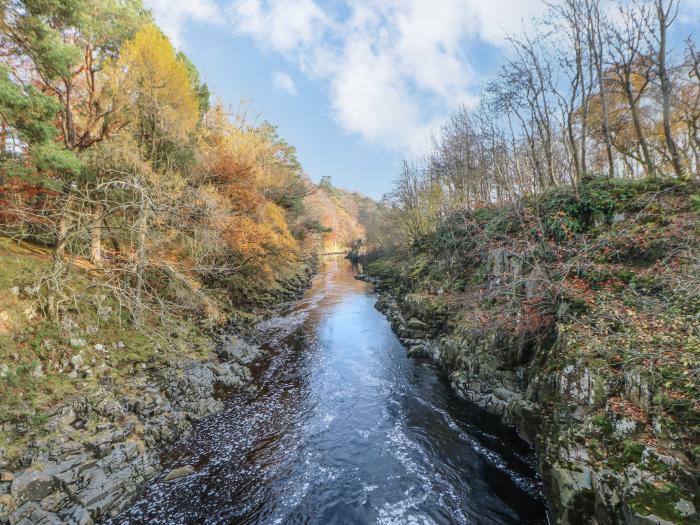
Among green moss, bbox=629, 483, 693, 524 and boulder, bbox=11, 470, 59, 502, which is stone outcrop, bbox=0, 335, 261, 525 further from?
green moss, bbox=629, 483, 693, 524

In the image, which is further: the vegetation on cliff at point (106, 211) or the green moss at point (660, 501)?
the vegetation on cliff at point (106, 211)

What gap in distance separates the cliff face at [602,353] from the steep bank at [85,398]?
8.09 metres

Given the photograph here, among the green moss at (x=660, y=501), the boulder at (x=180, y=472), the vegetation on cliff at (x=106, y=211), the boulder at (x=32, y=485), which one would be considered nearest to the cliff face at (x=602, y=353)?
the green moss at (x=660, y=501)

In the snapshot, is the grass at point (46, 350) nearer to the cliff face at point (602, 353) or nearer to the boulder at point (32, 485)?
the boulder at point (32, 485)

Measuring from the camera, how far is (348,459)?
24.7ft

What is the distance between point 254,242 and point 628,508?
16.8 metres

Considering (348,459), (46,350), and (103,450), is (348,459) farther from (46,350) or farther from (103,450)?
(46,350)

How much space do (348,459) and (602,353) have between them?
19.8 feet

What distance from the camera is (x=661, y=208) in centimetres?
876

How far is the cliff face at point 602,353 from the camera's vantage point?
4.62 metres

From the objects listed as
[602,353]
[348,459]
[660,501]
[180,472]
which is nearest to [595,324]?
[602,353]

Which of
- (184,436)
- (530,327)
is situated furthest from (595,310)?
(184,436)

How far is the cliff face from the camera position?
4617mm

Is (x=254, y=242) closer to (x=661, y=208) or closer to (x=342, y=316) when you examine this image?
(x=342, y=316)
